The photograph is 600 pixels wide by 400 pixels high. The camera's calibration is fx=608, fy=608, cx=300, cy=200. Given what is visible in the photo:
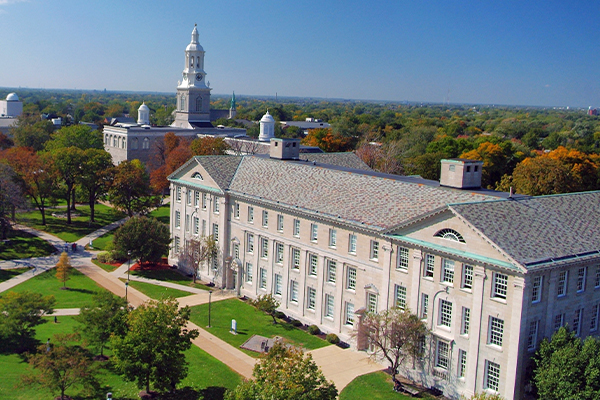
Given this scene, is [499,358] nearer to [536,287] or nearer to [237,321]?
[536,287]

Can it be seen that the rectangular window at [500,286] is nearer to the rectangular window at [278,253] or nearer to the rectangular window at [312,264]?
the rectangular window at [312,264]

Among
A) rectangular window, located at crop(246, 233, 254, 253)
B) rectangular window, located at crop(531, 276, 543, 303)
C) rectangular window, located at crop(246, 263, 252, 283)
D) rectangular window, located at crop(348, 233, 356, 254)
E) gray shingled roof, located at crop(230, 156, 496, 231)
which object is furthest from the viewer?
rectangular window, located at crop(246, 263, 252, 283)

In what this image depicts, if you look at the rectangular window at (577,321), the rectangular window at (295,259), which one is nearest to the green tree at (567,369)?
the rectangular window at (577,321)

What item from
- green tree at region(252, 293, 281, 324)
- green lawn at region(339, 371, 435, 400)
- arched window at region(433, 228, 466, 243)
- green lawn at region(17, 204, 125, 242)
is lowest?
green lawn at region(339, 371, 435, 400)

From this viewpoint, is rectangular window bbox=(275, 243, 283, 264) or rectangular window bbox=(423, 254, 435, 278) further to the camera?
rectangular window bbox=(275, 243, 283, 264)

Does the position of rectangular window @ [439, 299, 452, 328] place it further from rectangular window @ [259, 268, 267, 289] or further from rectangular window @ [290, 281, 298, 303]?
rectangular window @ [259, 268, 267, 289]

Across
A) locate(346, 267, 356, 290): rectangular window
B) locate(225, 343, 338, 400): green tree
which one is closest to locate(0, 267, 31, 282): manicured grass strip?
locate(346, 267, 356, 290): rectangular window

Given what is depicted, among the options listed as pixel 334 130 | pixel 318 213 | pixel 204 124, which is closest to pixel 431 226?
pixel 318 213
